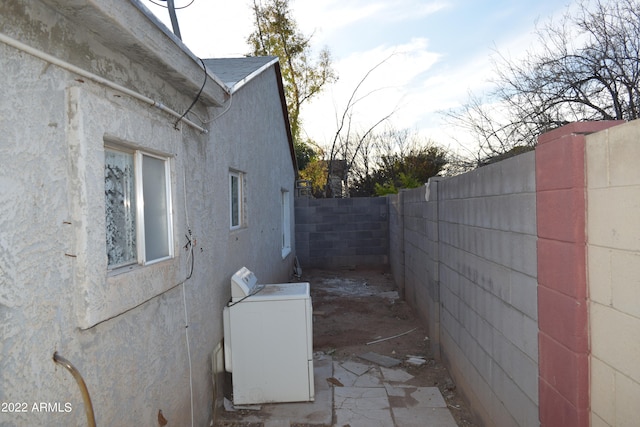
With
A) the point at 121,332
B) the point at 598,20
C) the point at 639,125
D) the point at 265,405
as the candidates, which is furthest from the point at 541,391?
the point at 598,20

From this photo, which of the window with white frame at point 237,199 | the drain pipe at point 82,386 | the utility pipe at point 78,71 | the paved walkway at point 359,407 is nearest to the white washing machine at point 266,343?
the paved walkway at point 359,407

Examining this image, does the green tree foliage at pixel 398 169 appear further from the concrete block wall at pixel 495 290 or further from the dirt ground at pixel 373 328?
the concrete block wall at pixel 495 290

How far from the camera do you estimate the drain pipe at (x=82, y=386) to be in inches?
66.6

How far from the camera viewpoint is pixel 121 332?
7.29 ft

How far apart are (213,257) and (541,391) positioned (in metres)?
2.69

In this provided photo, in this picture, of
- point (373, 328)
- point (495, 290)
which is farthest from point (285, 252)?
point (495, 290)

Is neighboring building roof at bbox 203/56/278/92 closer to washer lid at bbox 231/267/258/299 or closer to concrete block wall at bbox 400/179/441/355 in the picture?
washer lid at bbox 231/267/258/299

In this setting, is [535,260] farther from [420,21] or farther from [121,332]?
[420,21]

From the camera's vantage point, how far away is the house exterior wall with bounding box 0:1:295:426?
4.95 feet

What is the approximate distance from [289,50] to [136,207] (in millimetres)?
18135

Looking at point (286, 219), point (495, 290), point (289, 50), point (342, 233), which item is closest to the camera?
point (495, 290)

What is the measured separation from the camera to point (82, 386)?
176cm

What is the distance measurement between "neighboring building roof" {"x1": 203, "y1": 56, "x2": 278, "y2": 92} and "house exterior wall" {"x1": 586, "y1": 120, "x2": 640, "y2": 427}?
11.4 ft

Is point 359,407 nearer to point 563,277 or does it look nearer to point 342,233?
point 563,277
